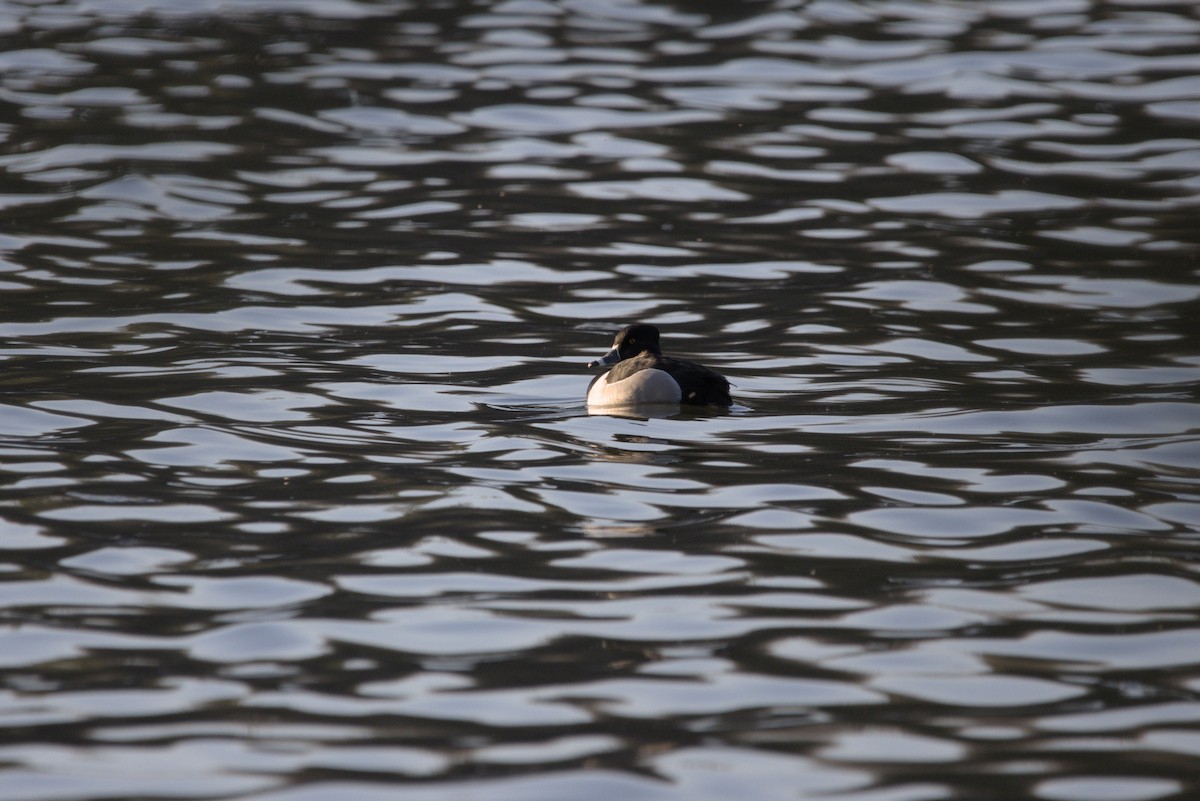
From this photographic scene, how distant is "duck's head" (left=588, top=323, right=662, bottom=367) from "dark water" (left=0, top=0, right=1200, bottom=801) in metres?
0.45

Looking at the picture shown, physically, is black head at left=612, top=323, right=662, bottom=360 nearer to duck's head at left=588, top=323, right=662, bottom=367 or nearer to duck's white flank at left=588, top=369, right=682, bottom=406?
duck's head at left=588, top=323, right=662, bottom=367

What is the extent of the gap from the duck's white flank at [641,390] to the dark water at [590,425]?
0.18m

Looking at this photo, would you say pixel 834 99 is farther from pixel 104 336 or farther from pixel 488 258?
pixel 104 336

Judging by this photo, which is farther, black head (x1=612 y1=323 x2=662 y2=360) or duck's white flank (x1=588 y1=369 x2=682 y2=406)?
black head (x1=612 y1=323 x2=662 y2=360)

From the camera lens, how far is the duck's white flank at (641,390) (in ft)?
34.0

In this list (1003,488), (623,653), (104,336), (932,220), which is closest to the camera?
(623,653)

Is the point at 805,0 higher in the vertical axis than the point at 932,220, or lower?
higher

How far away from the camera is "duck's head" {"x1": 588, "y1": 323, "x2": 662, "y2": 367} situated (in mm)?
11062

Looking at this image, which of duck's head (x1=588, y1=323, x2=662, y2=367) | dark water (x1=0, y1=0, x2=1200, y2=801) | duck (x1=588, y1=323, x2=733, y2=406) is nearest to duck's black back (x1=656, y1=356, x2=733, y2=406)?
duck (x1=588, y1=323, x2=733, y2=406)

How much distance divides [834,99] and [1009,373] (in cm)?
1023

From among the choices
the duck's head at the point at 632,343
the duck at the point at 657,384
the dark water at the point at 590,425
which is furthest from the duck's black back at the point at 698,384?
the duck's head at the point at 632,343

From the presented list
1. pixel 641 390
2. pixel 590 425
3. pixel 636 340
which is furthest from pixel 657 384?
pixel 636 340

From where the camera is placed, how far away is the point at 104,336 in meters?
12.3

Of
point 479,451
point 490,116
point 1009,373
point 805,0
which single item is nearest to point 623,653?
point 479,451
